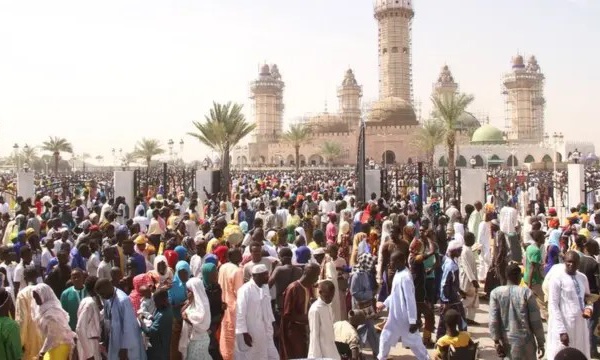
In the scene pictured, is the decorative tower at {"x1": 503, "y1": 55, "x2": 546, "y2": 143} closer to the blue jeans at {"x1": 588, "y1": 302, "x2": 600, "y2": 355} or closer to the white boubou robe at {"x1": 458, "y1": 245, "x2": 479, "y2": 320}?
the white boubou robe at {"x1": 458, "y1": 245, "x2": 479, "y2": 320}

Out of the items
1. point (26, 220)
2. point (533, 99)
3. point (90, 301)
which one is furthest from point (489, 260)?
point (533, 99)

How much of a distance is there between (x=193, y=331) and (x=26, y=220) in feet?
21.9

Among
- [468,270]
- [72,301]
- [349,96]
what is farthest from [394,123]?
[72,301]

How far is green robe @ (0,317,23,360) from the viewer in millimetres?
5064

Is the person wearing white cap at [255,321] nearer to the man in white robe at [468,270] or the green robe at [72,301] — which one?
the green robe at [72,301]

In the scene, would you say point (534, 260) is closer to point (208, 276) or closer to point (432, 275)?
point (432, 275)

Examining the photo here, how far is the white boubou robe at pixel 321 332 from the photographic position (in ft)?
18.4

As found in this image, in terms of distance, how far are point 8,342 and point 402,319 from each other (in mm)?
3747

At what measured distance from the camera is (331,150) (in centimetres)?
7012

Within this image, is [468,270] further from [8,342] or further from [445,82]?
[445,82]

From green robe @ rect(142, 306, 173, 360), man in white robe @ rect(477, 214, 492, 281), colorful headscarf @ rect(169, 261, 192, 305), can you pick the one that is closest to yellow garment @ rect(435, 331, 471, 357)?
green robe @ rect(142, 306, 173, 360)

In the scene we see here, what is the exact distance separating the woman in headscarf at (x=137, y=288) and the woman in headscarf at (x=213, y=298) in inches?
22.8

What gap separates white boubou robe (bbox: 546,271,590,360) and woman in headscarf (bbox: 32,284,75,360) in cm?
443

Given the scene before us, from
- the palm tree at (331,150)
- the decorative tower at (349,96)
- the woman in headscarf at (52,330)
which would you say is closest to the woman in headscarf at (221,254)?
the woman in headscarf at (52,330)
